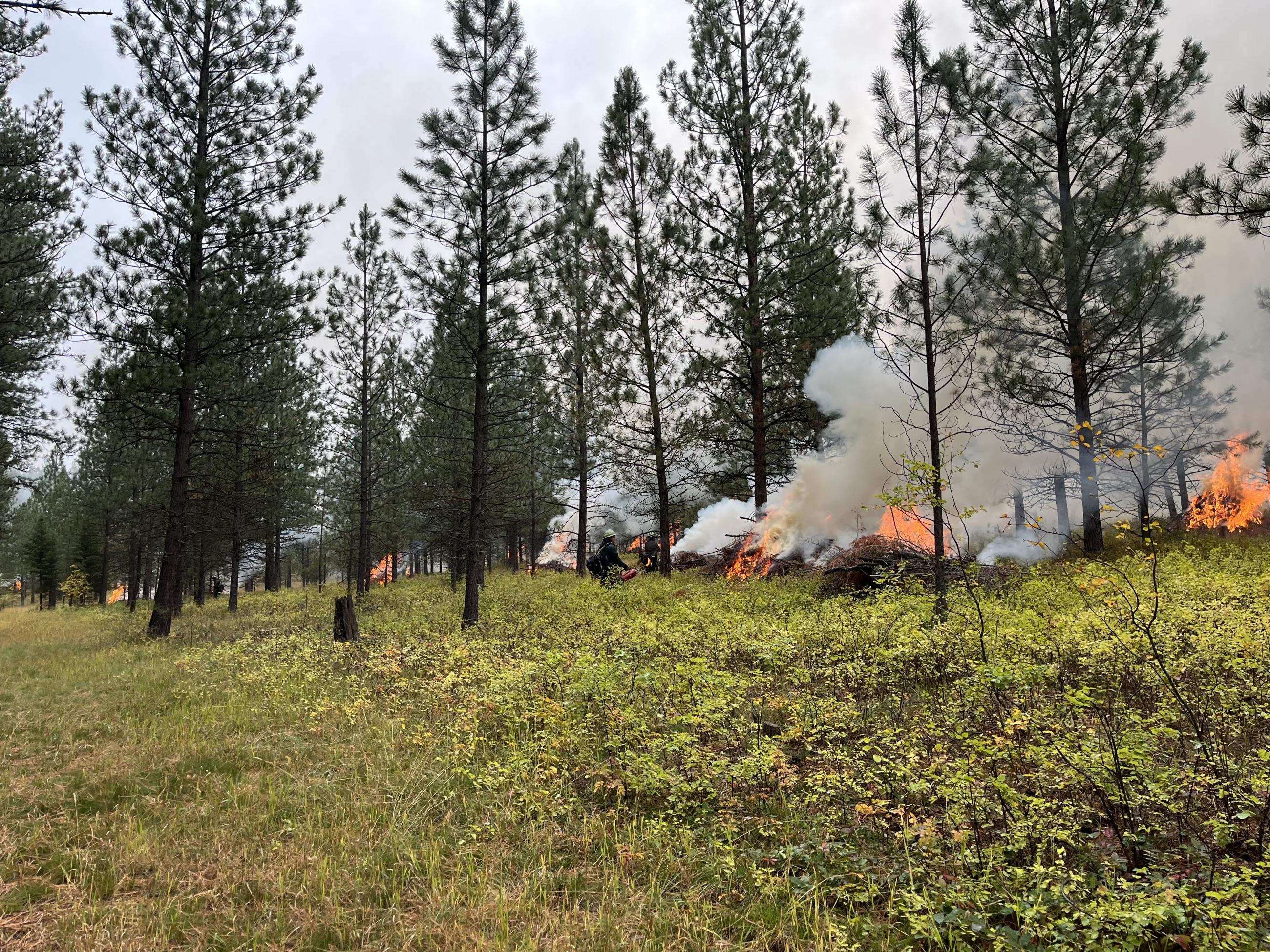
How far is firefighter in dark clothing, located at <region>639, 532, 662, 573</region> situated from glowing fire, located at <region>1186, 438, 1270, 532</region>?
40.8 feet

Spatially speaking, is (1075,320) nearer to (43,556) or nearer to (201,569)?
(201,569)

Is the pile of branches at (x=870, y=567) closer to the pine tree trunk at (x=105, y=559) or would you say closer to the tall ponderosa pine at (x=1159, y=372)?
the tall ponderosa pine at (x=1159, y=372)

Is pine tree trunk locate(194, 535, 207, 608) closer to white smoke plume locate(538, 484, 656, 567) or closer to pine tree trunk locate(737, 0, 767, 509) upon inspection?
white smoke plume locate(538, 484, 656, 567)

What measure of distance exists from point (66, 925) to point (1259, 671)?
24.3 ft

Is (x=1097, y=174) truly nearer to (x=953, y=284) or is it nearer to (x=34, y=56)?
(x=953, y=284)

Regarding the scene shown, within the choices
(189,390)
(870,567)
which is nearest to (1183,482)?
(870,567)

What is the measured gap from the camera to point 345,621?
9906 mm

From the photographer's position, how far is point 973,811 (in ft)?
9.61

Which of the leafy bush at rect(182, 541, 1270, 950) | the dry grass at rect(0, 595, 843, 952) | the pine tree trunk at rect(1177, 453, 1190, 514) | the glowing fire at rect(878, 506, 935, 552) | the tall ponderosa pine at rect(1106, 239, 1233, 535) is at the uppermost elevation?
the tall ponderosa pine at rect(1106, 239, 1233, 535)

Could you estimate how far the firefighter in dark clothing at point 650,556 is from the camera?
57.3 feet

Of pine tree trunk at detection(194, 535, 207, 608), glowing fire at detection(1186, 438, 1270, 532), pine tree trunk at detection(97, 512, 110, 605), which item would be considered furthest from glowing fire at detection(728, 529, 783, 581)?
pine tree trunk at detection(97, 512, 110, 605)

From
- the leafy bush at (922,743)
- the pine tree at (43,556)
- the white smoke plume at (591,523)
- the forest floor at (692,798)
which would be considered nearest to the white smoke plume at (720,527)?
the white smoke plume at (591,523)

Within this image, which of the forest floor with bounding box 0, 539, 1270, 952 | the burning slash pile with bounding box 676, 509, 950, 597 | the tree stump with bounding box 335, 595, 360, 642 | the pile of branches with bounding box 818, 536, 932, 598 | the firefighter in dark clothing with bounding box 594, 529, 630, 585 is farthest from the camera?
the firefighter in dark clothing with bounding box 594, 529, 630, 585

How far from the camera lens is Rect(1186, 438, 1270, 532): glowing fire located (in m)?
12.2
